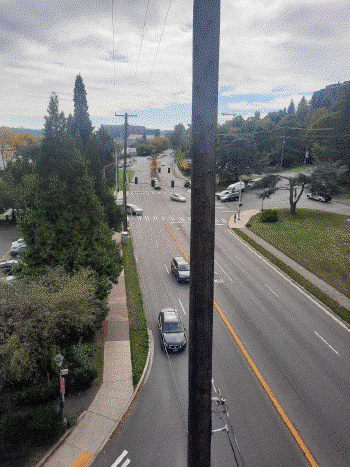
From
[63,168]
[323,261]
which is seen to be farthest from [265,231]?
[63,168]

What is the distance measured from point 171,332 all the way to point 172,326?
14.8 inches

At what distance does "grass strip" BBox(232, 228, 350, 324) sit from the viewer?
22.6 meters

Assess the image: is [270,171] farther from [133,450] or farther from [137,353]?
[133,450]

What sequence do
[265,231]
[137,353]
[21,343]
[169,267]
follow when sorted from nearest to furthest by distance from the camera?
[21,343] < [137,353] < [169,267] < [265,231]

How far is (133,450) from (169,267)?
19.6m

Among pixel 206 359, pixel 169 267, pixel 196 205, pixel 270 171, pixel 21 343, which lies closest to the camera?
pixel 196 205

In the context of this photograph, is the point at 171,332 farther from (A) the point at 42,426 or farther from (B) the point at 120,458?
(A) the point at 42,426

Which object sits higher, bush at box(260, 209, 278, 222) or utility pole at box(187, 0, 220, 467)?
utility pole at box(187, 0, 220, 467)

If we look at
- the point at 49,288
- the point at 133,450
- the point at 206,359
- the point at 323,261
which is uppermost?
the point at 206,359

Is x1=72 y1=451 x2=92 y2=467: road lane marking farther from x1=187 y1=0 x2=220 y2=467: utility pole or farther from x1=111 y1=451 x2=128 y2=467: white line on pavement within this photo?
x1=187 y1=0 x2=220 y2=467: utility pole

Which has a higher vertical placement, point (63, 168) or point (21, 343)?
point (63, 168)

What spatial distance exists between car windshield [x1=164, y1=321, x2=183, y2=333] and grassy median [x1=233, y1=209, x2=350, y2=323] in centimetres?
1030

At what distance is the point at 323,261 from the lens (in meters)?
32.5

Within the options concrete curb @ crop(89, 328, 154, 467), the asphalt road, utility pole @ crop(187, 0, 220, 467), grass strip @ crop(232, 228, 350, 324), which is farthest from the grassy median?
utility pole @ crop(187, 0, 220, 467)
